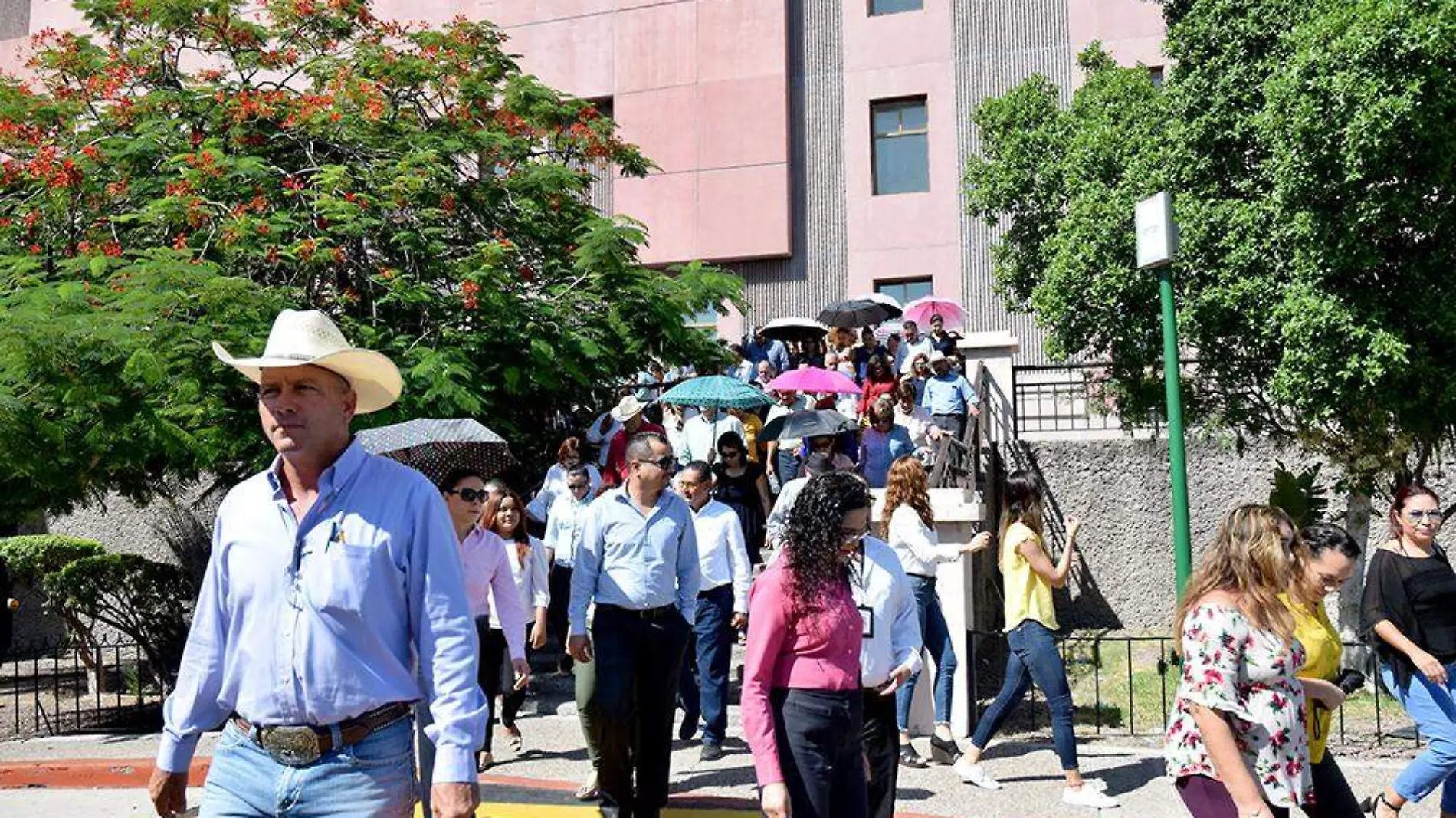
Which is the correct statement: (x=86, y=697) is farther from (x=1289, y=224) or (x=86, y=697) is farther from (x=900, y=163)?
(x=900, y=163)

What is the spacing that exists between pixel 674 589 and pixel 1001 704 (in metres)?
2.20

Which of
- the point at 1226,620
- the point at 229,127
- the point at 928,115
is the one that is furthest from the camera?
the point at 928,115

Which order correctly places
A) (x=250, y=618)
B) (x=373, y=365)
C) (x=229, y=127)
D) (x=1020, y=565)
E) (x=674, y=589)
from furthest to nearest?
(x=229, y=127) < (x=1020, y=565) < (x=674, y=589) < (x=373, y=365) < (x=250, y=618)

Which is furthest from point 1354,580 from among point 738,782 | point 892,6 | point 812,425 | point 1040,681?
point 892,6

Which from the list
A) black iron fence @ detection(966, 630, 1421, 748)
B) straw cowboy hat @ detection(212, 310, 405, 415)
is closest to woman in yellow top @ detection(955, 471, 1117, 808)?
black iron fence @ detection(966, 630, 1421, 748)

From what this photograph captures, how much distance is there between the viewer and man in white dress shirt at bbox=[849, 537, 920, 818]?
17.6 feet

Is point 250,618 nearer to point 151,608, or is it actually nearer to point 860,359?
point 151,608

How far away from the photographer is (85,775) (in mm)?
9680

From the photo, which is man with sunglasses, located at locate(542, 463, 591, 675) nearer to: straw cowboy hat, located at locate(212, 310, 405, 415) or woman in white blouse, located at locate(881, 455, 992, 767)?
woman in white blouse, located at locate(881, 455, 992, 767)

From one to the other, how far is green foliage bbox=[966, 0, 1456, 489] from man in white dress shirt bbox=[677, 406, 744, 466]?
11.2 ft

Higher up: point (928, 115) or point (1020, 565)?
point (928, 115)

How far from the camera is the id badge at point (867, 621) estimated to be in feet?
17.8

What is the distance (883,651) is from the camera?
5410 millimetres

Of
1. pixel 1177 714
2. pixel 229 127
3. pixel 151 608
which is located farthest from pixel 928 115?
pixel 1177 714
